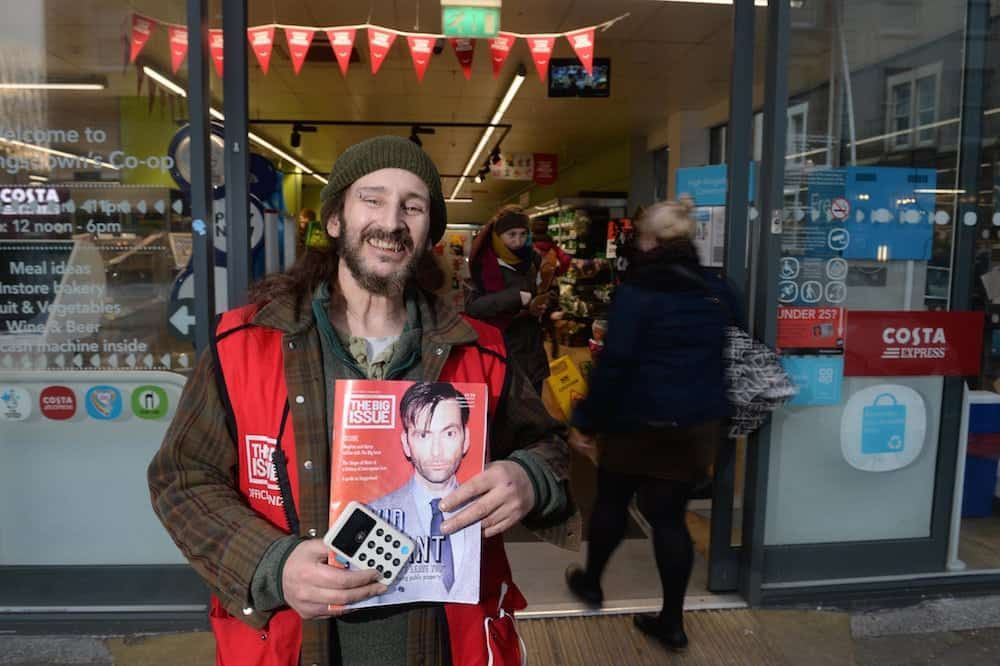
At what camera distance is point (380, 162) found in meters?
1.23

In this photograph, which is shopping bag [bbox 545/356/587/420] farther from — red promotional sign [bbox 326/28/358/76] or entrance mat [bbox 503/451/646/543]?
red promotional sign [bbox 326/28/358/76]

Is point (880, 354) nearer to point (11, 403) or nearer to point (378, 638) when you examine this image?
point (378, 638)

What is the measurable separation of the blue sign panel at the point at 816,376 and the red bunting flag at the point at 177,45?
266cm

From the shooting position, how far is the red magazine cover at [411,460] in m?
1.05

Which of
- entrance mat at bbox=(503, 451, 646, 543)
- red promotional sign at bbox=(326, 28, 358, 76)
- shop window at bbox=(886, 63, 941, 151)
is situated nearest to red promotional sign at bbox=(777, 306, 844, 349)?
shop window at bbox=(886, 63, 941, 151)

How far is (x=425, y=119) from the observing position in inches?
404

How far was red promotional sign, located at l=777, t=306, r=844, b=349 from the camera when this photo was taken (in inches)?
121

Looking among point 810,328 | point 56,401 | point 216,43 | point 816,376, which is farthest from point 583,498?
point 216,43

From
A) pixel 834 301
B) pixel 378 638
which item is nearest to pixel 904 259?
pixel 834 301

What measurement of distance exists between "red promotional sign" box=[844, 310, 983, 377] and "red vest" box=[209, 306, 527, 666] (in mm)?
2431

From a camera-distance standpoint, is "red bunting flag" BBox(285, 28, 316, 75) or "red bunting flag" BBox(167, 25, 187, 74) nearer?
"red bunting flag" BBox(167, 25, 187, 74)

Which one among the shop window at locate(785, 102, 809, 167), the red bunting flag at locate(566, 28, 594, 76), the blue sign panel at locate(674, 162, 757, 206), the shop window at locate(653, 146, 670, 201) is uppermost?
the red bunting flag at locate(566, 28, 594, 76)

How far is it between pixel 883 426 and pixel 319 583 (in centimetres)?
292

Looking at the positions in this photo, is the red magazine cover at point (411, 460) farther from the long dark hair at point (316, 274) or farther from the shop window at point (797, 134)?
the shop window at point (797, 134)
